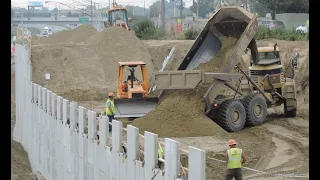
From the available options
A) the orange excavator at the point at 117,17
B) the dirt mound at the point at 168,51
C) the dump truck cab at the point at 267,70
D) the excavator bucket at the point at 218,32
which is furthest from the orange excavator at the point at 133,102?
the orange excavator at the point at 117,17

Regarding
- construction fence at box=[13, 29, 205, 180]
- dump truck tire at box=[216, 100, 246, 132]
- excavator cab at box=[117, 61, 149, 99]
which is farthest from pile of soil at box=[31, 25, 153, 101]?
dump truck tire at box=[216, 100, 246, 132]

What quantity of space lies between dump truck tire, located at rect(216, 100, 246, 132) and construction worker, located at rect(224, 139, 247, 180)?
7.64 m

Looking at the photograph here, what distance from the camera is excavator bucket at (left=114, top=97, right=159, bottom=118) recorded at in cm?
2047

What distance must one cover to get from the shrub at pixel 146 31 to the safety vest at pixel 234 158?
1450 inches

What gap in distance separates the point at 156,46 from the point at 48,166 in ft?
62.7

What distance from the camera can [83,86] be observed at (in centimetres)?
3475

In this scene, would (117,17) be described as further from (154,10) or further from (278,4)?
(154,10)

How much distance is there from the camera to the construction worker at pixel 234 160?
35.3 ft

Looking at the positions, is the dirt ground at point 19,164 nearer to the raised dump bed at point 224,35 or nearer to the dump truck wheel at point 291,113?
the raised dump bed at point 224,35

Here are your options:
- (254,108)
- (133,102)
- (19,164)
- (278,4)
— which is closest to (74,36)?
(278,4)

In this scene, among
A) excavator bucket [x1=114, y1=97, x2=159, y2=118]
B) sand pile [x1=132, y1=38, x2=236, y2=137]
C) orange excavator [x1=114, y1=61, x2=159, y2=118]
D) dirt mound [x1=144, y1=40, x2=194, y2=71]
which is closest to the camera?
sand pile [x1=132, y1=38, x2=236, y2=137]

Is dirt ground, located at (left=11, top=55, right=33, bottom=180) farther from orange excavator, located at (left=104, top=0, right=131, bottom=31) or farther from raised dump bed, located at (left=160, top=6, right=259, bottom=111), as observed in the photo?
orange excavator, located at (left=104, top=0, right=131, bottom=31)

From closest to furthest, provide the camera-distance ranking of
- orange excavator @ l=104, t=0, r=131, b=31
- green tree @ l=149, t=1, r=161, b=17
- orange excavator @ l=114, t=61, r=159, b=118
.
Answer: orange excavator @ l=114, t=61, r=159, b=118
orange excavator @ l=104, t=0, r=131, b=31
green tree @ l=149, t=1, r=161, b=17

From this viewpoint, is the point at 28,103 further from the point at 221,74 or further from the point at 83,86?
the point at 221,74
